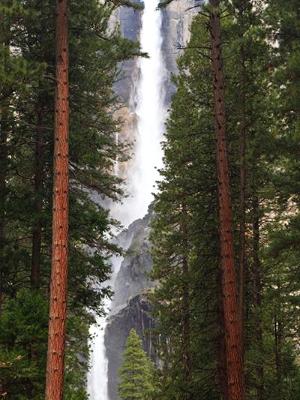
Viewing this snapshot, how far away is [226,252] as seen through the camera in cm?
973

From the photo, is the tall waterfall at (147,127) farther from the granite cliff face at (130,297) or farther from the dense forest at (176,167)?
the dense forest at (176,167)

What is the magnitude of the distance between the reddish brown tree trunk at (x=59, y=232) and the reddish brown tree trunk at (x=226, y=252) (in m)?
3.11

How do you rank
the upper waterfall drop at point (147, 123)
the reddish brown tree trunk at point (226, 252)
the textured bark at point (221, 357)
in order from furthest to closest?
the upper waterfall drop at point (147, 123) < the textured bark at point (221, 357) < the reddish brown tree trunk at point (226, 252)

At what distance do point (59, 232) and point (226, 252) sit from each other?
330 centimetres

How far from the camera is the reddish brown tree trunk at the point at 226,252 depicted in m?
8.94

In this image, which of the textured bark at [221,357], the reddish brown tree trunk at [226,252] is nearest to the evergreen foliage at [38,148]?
the reddish brown tree trunk at [226,252]

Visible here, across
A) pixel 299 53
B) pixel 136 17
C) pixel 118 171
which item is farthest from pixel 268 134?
pixel 136 17

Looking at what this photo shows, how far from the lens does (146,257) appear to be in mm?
60312

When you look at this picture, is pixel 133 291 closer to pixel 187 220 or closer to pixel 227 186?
pixel 187 220

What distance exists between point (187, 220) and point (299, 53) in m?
7.29

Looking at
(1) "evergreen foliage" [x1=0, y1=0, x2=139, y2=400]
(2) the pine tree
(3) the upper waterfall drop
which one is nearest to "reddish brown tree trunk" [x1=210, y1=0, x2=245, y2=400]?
(1) "evergreen foliage" [x1=0, y1=0, x2=139, y2=400]

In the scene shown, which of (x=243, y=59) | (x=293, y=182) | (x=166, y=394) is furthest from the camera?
(x=166, y=394)

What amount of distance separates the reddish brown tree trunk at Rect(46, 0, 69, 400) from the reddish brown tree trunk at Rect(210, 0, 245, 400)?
3.11 metres

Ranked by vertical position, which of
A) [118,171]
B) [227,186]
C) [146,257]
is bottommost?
[227,186]
